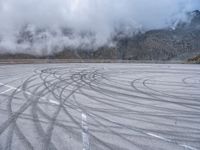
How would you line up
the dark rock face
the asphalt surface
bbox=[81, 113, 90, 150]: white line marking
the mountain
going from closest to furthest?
bbox=[81, 113, 90, 150]: white line marking < the asphalt surface < the mountain < the dark rock face

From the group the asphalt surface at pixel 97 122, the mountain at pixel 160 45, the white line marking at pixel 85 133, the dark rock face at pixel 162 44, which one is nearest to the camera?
the white line marking at pixel 85 133

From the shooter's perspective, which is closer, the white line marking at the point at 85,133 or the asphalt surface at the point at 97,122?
the white line marking at the point at 85,133

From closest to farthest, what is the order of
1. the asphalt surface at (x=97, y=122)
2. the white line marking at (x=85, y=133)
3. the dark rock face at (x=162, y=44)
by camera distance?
the white line marking at (x=85, y=133) < the asphalt surface at (x=97, y=122) < the dark rock face at (x=162, y=44)

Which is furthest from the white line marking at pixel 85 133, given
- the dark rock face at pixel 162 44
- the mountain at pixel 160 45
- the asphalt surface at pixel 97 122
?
the dark rock face at pixel 162 44

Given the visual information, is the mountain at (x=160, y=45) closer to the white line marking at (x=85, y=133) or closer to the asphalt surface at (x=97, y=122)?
the asphalt surface at (x=97, y=122)

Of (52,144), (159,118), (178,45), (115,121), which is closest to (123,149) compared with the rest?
(52,144)

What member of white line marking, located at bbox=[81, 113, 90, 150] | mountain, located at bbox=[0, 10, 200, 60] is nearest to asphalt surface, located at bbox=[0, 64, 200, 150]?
white line marking, located at bbox=[81, 113, 90, 150]

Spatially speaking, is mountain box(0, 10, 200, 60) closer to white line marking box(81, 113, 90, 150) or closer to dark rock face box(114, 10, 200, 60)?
dark rock face box(114, 10, 200, 60)

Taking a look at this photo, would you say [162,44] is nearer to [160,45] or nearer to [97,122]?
[160,45]

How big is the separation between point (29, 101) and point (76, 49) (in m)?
58.2

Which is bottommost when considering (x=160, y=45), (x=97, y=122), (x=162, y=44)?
(x=97, y=122)

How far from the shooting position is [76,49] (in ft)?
224

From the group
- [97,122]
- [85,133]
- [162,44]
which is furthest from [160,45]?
[85,133]

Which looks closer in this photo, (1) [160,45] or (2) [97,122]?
(2) [97,122]
